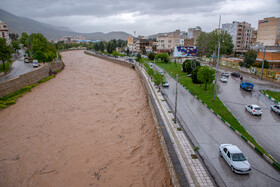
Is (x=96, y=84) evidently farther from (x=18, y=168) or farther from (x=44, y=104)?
(x=18, y=168)

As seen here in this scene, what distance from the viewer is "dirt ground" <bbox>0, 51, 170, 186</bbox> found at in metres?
10.2

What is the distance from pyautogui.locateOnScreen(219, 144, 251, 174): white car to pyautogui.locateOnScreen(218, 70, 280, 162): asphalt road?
2257mm

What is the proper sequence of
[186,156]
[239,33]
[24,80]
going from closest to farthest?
[186,156], [24,80], [239,33]

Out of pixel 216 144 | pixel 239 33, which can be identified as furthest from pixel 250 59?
pixel 239 33

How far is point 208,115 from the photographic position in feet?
49.5

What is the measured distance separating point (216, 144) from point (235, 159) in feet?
6.96

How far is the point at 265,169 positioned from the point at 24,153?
1413 cm

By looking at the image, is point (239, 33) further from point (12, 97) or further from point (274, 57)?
point (12, 97)

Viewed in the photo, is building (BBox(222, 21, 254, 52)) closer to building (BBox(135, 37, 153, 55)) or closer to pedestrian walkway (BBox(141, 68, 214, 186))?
building (BBox(135, 37, 153, 55))

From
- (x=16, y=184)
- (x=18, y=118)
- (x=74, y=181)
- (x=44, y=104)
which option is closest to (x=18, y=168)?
(x=16, y=184)

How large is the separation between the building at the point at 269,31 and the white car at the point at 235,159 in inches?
1971

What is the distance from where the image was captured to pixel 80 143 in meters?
13.3

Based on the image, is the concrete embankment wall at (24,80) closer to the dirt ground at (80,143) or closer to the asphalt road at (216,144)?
the dirt ground at (80,143)

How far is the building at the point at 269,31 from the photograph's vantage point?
4766 centimetres
